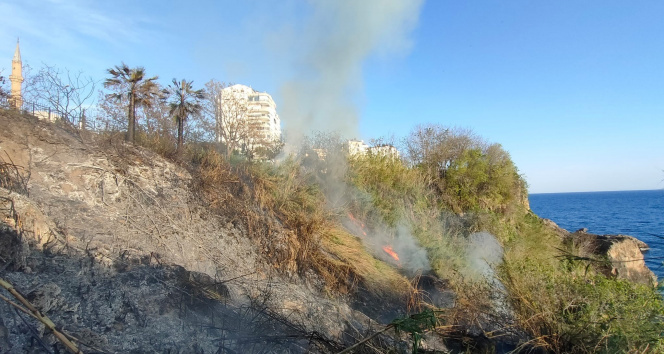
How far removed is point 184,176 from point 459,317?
539 cm

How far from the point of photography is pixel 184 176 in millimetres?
7387

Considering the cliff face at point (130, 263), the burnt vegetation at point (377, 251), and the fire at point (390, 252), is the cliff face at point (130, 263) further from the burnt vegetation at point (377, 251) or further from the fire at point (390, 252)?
the fire at point (390, 252)

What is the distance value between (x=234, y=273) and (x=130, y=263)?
1.65m

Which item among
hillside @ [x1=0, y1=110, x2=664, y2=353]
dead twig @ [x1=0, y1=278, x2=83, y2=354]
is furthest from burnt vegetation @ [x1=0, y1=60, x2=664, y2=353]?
dead twig @ [x1=0, y1=278, x2=83, y2=354]

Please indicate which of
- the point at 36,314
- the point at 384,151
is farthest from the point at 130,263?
the point at 384,151

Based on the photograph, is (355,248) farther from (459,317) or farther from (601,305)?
(601,305)

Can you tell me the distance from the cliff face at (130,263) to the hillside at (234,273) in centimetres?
2

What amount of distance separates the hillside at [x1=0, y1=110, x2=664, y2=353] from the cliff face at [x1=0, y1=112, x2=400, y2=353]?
0.8 inches

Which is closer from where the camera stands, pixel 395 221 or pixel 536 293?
pixel 536 293

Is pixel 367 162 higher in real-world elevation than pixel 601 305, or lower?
higher

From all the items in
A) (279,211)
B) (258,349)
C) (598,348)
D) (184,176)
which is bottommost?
(598,348)

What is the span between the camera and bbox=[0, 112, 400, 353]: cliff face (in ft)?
11.1

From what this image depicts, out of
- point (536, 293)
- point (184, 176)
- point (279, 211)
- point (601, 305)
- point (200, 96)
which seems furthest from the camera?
point (200, 96)

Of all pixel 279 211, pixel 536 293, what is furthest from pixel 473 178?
pixel 536 293
